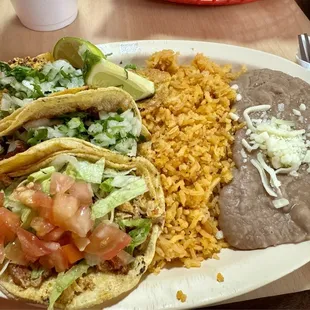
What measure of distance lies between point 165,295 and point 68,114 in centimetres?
74

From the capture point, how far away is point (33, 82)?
183cm

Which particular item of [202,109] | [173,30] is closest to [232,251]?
[202,109]

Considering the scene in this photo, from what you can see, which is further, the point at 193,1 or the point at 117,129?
the point at 193,1

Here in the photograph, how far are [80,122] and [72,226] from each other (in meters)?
0.44

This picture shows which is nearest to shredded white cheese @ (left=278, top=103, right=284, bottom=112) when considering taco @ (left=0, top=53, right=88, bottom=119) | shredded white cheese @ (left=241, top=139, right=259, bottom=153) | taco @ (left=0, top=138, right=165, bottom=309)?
shredded white cheese @ (left=241, top=139, right=259, bottom=153)

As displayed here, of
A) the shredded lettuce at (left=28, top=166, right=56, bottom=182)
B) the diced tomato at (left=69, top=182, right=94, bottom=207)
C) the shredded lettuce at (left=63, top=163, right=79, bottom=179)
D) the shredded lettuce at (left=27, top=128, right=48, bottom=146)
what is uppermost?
the shredded lettuce at (left=27, top=128, right=48, bottom=146)

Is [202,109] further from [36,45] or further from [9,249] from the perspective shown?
[36,45]

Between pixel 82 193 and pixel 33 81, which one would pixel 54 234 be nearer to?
pixel 82 193

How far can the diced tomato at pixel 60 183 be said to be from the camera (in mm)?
1407

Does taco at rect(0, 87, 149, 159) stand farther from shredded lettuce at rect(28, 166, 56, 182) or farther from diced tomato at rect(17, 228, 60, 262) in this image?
diced tomato at rect(17, 228, 60, 262)

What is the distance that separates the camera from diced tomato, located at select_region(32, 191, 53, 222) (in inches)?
54.4

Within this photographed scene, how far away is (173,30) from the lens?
2674mm

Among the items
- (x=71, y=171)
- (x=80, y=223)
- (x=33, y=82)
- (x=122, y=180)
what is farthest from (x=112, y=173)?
(x=33, y=82)

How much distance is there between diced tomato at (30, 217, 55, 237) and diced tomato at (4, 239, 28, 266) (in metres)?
0.10
